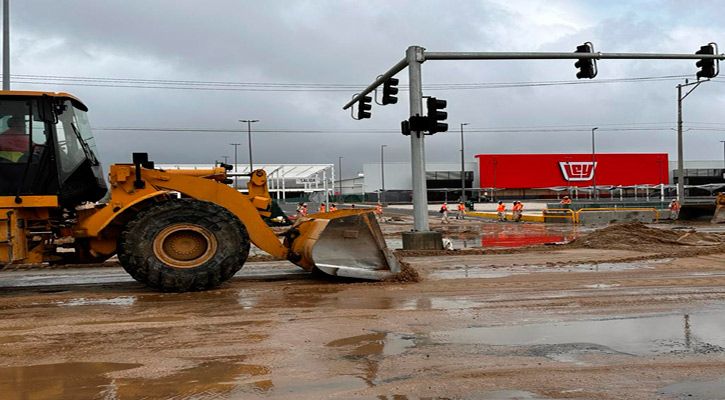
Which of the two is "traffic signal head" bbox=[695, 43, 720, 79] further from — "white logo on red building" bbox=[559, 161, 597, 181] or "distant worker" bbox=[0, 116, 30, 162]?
"white logo on red building" bbox=[559, 161, 597, 181]

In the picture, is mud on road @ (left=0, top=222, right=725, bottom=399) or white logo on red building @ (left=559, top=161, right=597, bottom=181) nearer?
mud on road @ (left=0, top=222, right=725, bottom=399)

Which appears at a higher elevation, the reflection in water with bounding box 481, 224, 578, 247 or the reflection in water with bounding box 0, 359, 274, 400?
the reflection in water with bounding box 0, 359, 274, 400

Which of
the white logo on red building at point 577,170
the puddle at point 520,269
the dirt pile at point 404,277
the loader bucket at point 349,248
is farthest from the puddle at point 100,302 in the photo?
the white logo on red building at point 577,170

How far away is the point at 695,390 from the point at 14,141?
7.99 m

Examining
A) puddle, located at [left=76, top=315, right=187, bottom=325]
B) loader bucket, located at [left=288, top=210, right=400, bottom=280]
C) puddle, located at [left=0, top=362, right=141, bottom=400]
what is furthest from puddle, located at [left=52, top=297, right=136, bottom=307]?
puddle, located at [left=0, top=362, right=141, bottom=400]

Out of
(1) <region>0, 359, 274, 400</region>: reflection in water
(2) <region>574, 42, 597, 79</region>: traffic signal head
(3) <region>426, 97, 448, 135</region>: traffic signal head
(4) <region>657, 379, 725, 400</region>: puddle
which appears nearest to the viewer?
(4) <region>657, 379, 725, 400</region>: puddle

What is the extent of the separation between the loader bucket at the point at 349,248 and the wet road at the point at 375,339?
12.6 inches

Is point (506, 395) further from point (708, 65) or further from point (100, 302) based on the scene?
point (708, 65)

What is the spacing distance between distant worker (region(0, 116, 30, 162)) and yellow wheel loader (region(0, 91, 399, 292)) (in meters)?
0.01

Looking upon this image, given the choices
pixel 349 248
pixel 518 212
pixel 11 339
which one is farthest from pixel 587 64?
pixel 518 212

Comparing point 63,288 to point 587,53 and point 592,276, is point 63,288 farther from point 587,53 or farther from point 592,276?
point 587,53

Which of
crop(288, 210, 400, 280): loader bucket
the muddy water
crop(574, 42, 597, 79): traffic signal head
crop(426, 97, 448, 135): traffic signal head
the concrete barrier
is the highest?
crop(574, 42, 597, 79): traffic signal head

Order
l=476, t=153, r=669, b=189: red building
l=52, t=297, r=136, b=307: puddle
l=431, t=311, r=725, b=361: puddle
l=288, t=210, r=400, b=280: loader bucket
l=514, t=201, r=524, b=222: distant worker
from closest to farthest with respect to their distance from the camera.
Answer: l=431, t=311, r=725, b=361: puddle, l=52, t=297, r=136, b=307: puddle, l=288, t=210, r=400, b=280: loader bucket, l=514, t=201, r=524, b=222: distant worker, l=476, t=153, r=669, b=189: red building

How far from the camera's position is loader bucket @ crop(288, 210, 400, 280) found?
8664mm
